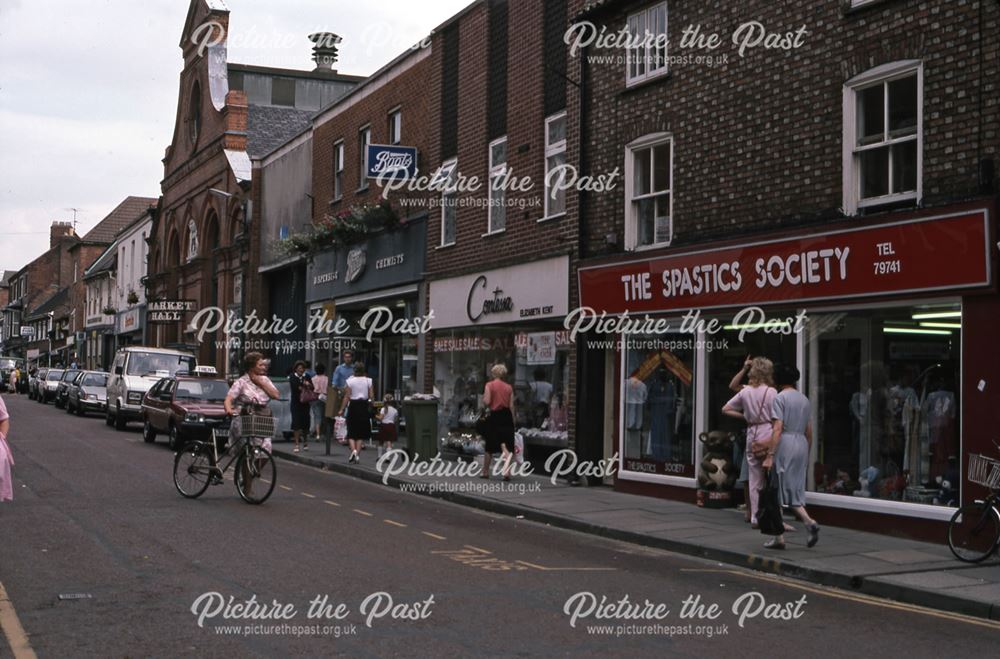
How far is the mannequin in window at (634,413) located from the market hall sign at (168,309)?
108ft

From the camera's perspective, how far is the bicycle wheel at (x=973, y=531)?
35.9ft

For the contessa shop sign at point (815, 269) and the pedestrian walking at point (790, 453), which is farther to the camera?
the contessa shop sign at point (815, 269)

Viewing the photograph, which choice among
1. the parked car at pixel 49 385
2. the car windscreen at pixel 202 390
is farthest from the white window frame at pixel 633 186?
the parked car at pixel 49 385

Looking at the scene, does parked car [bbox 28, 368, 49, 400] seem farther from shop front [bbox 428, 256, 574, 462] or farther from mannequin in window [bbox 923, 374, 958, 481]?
mannequin in window [bbox 923, 374, 958, 481]

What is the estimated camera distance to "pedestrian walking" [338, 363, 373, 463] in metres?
20.6

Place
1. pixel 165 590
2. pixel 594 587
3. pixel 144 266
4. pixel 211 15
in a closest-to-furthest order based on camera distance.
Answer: pixel 165 590, pixel 594 587, pixel 211 15, pixel 144 266

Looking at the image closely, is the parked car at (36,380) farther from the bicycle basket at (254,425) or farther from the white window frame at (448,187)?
the bicycle basket at (254,425)

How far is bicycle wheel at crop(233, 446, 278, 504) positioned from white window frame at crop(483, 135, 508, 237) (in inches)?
326

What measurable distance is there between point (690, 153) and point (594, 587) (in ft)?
27.8

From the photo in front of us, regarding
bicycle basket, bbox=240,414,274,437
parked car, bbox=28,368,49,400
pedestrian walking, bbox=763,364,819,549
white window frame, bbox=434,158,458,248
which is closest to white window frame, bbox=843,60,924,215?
pedestrian walking, bbox=763,364,819,549

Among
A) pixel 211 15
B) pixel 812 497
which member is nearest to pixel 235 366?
pixel 211 15

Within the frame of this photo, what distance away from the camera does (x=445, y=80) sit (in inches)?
960

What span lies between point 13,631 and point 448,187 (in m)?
17.3

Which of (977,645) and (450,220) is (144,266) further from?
(977,645)
